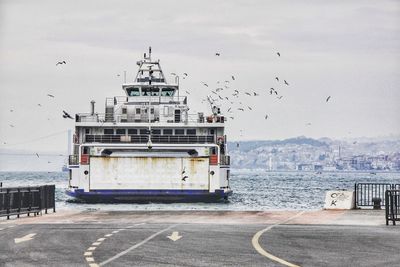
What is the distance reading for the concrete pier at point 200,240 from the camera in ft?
68.4

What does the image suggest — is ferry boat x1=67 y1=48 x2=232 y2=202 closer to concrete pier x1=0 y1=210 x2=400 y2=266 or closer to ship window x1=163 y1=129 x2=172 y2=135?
ship window x1=163 y1=129 x2=172 y2=135

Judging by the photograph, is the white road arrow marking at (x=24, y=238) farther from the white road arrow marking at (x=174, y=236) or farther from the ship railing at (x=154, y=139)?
Result: the ship railing at (x=154, y=139)

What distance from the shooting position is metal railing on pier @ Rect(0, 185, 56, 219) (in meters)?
37.3

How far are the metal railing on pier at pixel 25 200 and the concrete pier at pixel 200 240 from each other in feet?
3.05

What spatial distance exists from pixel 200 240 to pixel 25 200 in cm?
1481

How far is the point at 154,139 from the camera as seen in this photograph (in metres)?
74.6

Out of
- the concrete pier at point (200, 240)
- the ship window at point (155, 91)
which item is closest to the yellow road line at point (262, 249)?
the concrete pier at point (200, 240)

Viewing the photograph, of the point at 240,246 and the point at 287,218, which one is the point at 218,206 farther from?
the point at 240,246

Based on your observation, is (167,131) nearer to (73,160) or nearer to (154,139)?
(154,139)

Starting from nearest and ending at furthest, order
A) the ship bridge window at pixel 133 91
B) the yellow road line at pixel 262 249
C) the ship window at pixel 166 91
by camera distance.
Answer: the yellow road line at pixel 262 249 → the ship bridge window at pixel 133 91 → the ship window at pixel 166 91

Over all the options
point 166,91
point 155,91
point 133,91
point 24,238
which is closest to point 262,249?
point 24,238

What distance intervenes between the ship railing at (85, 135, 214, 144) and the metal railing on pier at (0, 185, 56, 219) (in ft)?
104

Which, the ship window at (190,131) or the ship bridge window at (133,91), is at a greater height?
the ship bridge window at (133,91)

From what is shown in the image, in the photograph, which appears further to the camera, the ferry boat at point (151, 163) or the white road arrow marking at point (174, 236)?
the ferry boat at point (151, 163)
